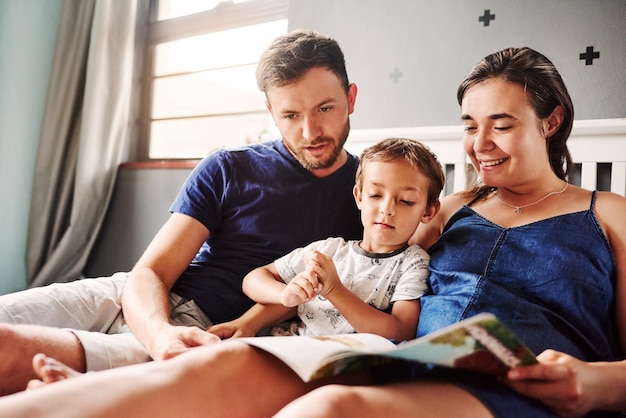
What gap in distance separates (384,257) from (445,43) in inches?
40.9

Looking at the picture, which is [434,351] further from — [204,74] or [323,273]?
[204,74]

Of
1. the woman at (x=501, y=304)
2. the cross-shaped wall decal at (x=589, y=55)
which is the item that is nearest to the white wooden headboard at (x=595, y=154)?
the cross-shaped wall decal at (x=589, y=55)

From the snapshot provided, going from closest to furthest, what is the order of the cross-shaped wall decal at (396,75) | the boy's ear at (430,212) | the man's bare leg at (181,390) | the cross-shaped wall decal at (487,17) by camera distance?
the man's bare leg at (181,390), the boy's ear at (430,212), the cross-shaped wall decal at (487,17), the cross-shaped wall decal at (396,75)

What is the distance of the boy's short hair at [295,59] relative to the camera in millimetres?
1354

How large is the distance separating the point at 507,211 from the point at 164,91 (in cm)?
248

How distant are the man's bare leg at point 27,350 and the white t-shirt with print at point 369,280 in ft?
1.47

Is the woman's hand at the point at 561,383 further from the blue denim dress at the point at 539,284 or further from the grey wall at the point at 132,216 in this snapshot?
the grey wall at the point at 132,216

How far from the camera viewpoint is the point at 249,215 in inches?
53.8

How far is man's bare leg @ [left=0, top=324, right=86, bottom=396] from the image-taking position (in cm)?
94

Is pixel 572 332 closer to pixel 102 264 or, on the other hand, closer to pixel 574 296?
pixel 574 296

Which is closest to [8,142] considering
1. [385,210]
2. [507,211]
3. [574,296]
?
[385,210]

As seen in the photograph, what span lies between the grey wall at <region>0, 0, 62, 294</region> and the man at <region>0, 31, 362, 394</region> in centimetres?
170

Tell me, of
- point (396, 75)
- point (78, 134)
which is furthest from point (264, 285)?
point (78, 134)

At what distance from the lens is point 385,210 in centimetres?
112
